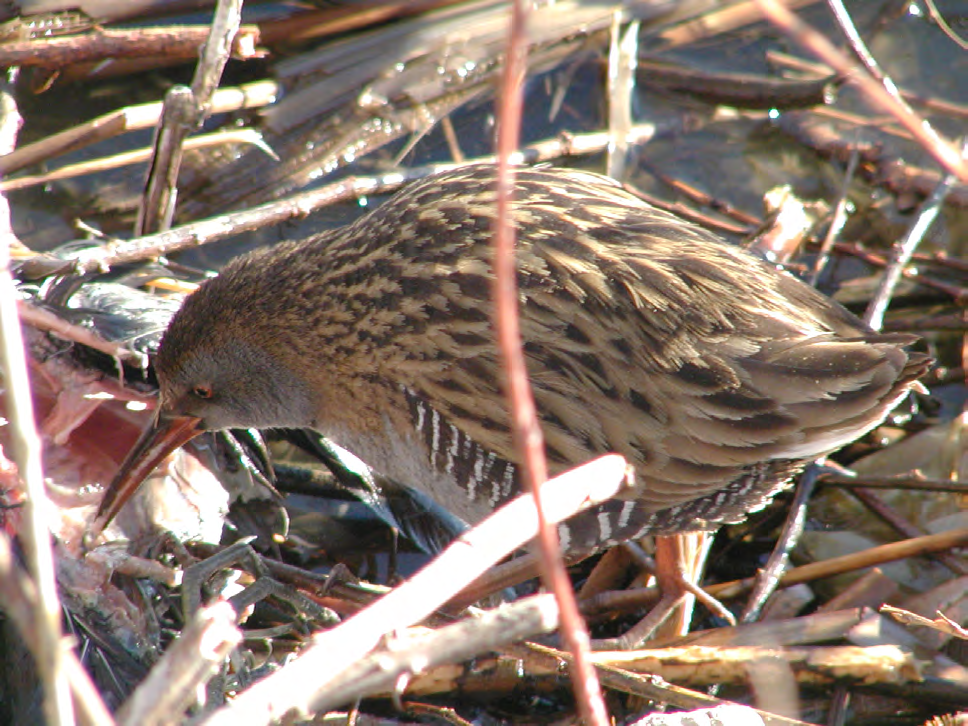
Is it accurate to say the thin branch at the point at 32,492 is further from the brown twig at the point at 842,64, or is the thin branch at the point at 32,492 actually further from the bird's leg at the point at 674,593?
the bird's leg at the point at 674,593

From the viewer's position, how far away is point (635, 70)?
344 cm

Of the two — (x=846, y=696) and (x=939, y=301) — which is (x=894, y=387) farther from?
(x=939, y=301)

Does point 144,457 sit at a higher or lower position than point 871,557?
higher

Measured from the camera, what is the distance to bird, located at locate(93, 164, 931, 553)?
2057mm

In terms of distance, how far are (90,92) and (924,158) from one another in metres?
2.48

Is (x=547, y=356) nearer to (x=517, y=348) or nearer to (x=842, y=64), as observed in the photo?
(x=517, y=348)

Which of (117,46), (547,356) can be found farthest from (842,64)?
(117,46)

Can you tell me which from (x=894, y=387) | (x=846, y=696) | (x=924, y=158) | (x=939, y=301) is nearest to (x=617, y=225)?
(x=894, y=387)

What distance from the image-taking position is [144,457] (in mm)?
2305

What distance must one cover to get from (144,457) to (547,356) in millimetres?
891

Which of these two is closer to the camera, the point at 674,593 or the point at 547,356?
the point at 547,356

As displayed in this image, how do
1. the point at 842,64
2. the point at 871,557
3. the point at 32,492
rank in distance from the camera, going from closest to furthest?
the point at 842,64 < the point at 32,492 < the point at 871,557

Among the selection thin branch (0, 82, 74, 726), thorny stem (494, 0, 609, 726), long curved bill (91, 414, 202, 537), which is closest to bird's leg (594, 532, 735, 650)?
long curved bill (91, 414, 202, 537)

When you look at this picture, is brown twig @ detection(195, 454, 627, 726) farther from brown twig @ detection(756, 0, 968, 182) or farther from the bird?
the bird
